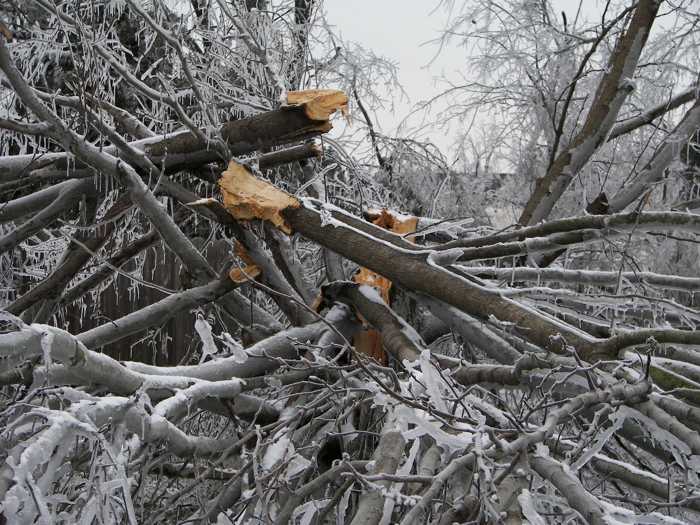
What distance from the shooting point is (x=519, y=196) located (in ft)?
24.5

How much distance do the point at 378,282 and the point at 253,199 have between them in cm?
65

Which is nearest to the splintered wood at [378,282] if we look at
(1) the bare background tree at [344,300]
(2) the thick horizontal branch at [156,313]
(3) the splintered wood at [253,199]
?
(1) the bare background tree at [344,300]

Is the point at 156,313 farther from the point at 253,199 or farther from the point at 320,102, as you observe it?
the point at 320,102

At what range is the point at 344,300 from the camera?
344 centimetres

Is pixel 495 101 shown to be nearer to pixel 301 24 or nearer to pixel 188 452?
pixel 301 24

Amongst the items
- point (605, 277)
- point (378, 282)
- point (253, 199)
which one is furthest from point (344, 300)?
point (605, 277)

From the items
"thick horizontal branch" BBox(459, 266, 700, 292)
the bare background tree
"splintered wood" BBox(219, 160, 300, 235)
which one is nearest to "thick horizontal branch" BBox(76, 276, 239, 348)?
the bare background tree

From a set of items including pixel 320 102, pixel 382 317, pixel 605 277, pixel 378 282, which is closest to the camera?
pixel 605 277

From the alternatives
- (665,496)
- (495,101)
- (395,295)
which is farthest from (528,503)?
(495,101)

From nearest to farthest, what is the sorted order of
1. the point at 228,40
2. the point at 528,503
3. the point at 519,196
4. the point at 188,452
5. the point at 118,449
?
the point at 528,503 < the point at 118,449 < the point at 188,452 < the point at 228,40 < the point at 519,196

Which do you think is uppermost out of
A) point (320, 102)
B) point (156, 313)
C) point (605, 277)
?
point (320, 102)

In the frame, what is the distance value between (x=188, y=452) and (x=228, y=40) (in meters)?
3.13

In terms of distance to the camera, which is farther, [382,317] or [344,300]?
[344,300]

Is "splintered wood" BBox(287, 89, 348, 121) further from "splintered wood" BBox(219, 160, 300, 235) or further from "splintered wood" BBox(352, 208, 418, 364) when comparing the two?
"splintered wood" BBox(352, 208, 418, 364)
